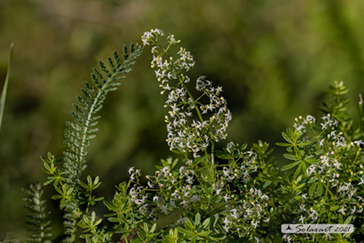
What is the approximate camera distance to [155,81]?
1719 millimetres

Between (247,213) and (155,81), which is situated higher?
(155,81)

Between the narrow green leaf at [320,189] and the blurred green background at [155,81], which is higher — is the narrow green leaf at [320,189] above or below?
below

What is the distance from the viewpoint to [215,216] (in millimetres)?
587

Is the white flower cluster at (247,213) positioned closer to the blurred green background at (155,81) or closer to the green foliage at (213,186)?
the green foliage at (213,186)

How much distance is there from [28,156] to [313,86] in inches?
51.7

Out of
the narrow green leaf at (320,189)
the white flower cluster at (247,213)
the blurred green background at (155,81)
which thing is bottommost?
the white flower cluster at (247,213)

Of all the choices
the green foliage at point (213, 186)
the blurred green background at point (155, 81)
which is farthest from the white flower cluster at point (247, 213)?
the blurred green background at point (155, 81)

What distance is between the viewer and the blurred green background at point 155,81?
164cm

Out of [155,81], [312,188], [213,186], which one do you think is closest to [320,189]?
[312,188]

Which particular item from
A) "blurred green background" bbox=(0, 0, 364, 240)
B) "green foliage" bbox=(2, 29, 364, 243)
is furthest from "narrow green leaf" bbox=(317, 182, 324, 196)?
"blurred green background" bbox=(0, 0, 364, 240)

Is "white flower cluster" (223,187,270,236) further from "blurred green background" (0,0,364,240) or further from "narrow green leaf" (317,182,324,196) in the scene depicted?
"blurred green background" (0,0,364,240)

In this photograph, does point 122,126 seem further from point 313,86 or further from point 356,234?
point 356,234

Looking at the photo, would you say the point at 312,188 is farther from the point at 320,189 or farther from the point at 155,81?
the point at 155,81

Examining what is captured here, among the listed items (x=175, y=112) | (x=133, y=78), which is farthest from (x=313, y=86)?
(x=175, y=112)
